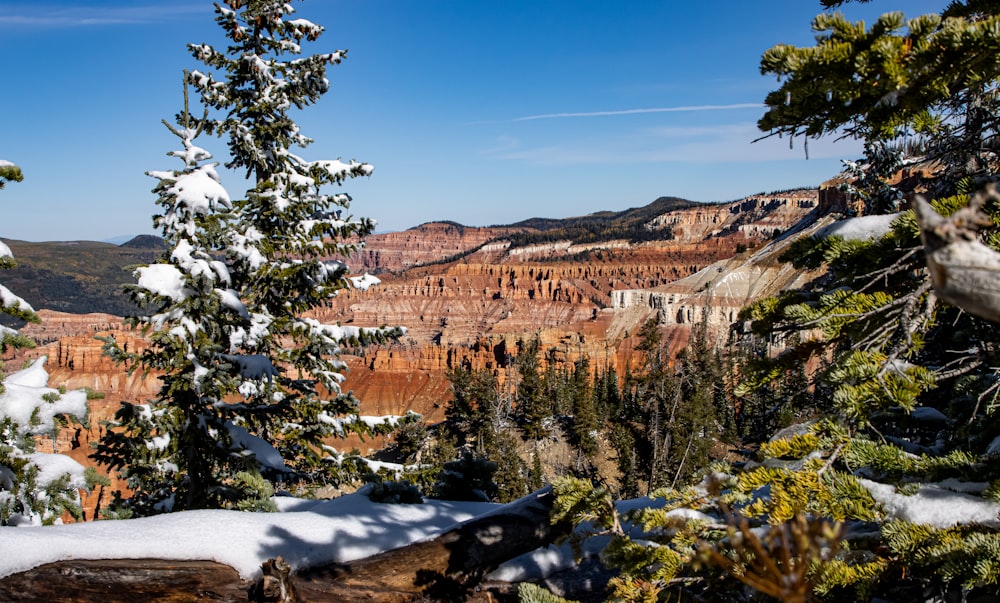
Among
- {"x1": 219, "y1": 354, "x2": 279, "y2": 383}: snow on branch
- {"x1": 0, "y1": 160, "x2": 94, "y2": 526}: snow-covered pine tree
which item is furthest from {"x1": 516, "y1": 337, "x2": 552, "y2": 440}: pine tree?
{"x1": 0, "y1": 160, "x2": 94, "y2": 526}: snow-covered pine tree

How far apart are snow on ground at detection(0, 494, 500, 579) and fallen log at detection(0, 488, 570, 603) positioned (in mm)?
101

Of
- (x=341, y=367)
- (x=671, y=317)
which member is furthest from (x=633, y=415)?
(x=671, y=317)

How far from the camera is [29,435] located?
8219mm

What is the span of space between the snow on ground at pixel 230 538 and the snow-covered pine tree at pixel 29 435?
8.09 ft

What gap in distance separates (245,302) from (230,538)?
17.8 ft

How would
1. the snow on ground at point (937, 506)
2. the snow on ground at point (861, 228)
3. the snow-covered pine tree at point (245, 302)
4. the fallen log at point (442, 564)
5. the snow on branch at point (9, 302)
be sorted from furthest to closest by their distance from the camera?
the snow-covered pine tree at point (245, 302), the snow on branch at point (9, 302), the fallen log at point (442, 564), the snow on ground at point (861, 228), the snow on ground at point (937, 506)

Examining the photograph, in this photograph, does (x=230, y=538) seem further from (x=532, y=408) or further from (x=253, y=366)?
(x=532, y=408)

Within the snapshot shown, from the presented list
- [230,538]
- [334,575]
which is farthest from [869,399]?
[230,538]

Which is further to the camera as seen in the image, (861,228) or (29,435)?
(29,435)

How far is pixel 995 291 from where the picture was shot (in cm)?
180

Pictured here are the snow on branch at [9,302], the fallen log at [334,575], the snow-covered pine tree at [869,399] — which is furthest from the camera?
the snow on branch at [9,302]

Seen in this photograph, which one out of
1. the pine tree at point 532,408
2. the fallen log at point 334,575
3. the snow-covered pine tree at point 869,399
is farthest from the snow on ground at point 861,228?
the pine tree at point 532,408

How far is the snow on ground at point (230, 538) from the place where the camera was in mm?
5445

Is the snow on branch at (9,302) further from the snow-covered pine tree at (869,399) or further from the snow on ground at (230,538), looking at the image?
the snow-covered pine tree at (869,399)
